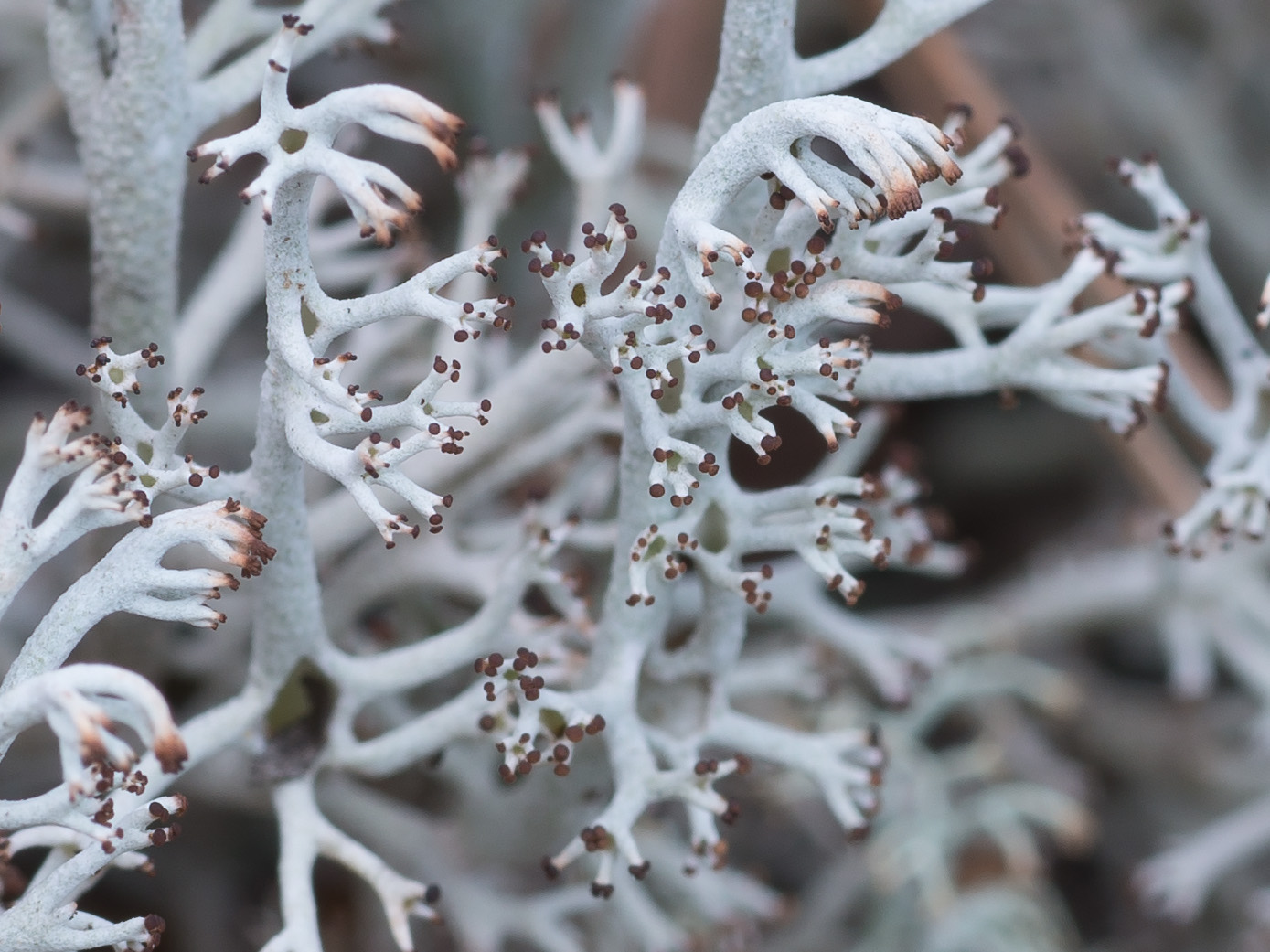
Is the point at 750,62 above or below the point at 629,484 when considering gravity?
above

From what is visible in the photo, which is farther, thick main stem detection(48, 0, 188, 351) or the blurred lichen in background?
thick main stem detection(48, 0, 188, 351)

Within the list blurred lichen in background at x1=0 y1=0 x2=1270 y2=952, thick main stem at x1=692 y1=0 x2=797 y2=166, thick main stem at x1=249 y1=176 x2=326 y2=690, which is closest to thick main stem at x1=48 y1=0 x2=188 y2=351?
blurred lichen in background at x1=0 y1=0 x2=1270 y2=952

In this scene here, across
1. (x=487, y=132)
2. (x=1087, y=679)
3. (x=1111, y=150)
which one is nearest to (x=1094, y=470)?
(x=1087, y=679)

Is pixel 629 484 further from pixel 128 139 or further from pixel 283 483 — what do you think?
pixel 128 139

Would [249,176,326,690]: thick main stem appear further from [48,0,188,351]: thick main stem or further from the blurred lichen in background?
[48,0,188,351]: thick main stem

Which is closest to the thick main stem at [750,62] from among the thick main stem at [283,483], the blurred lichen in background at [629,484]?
the blurred lichen in background at [629,484]

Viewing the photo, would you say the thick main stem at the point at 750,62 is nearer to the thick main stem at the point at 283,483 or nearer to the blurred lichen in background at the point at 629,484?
the blurred lichen in background at the point at 629,484

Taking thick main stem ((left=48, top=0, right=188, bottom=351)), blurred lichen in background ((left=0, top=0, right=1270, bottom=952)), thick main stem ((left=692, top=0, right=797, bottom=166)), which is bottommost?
blurred lichen in background ((left=0, top=0, right=1270, bottom=952))

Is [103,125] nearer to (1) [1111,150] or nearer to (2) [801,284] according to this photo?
(2) [801,284]

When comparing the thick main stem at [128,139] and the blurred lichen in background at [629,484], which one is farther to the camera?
the thick main stem at [128,139]

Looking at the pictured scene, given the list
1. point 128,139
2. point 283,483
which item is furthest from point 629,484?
point 128,139

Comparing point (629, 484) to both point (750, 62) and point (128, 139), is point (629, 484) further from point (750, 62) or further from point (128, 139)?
point (128, 139)
